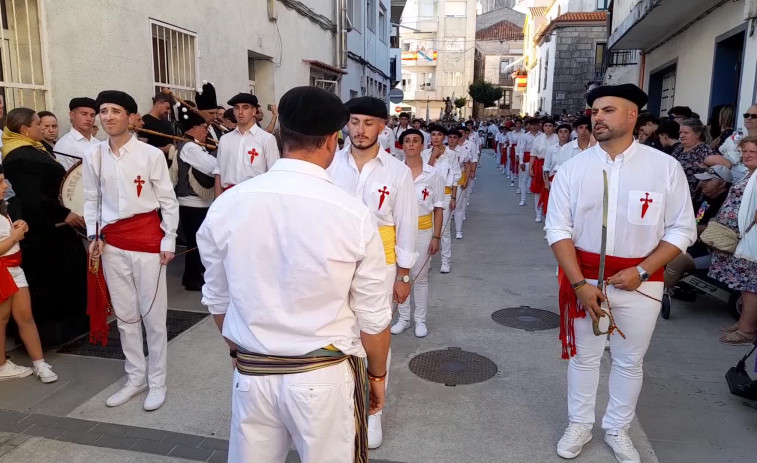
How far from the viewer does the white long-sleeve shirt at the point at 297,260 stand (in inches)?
73.7

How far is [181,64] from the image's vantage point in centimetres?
845

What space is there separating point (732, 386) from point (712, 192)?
2607mm

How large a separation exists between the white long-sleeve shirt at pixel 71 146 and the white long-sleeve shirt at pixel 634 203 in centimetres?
448

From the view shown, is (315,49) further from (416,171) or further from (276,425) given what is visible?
(276,425)

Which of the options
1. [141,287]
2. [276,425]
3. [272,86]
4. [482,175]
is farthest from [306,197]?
[482,175]

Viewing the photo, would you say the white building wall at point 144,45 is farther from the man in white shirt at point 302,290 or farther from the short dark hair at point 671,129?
the short dark hair at point 671,129

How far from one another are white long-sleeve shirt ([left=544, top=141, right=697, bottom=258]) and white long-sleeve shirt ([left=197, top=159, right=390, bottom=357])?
1677 mm

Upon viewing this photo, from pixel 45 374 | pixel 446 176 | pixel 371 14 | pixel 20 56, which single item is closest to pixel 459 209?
pixel 446 176

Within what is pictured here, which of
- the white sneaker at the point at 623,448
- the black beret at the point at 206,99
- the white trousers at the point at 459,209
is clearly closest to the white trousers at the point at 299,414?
the white sneaker at the point at 623,448

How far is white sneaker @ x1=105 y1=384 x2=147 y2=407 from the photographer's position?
404 cm

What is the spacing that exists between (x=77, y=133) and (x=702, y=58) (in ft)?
33.5

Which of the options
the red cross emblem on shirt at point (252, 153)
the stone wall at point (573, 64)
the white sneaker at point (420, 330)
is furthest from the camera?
the stone wall at point (573, 64)

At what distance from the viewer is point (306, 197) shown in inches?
73.4

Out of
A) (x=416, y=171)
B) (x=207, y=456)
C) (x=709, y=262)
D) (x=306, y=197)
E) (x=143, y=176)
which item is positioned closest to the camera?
(x=306, y=197)
